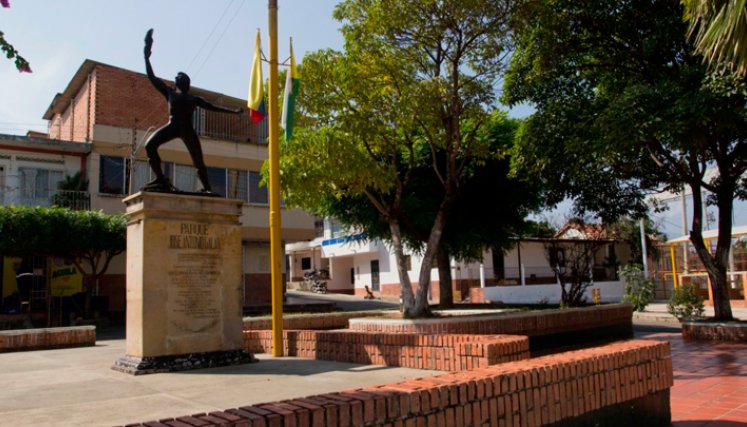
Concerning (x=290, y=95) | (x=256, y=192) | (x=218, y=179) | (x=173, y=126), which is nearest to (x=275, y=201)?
(x=173, y=126)

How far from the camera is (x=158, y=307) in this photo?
7.68 metres

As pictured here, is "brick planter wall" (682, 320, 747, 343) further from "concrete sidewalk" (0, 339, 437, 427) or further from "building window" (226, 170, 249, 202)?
"building window" (226, 170, 249, 202)

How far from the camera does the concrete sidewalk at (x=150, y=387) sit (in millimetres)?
4965

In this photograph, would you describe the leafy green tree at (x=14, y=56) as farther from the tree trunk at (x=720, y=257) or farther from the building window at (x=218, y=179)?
the building window at (x=218, y=179)

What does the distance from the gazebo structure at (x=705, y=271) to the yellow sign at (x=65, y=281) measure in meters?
24.3

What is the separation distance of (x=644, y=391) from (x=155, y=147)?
265 inches

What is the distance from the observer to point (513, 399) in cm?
421

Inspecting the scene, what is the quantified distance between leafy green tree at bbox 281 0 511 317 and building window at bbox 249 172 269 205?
14.0 m

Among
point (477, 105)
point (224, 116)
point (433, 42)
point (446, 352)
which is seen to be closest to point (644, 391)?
point (446, 352)

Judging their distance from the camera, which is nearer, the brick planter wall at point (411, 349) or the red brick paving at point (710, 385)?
the red brick paving at point (710, 385)

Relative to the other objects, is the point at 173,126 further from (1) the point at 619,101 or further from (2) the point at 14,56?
(1) the point at 619,101

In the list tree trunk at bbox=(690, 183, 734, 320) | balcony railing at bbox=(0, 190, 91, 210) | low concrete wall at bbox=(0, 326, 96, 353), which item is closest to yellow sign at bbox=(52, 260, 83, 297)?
balcony railing at bbox=(0, 190, 91, 210)

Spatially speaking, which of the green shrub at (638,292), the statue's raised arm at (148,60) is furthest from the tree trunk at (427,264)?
the green shrub at (638,292)

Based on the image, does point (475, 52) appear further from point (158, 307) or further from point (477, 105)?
point (158, 307)
